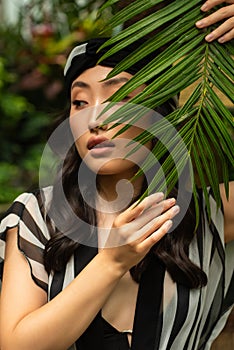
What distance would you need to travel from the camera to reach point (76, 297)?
1.67m

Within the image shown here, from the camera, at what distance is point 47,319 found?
5.57ft

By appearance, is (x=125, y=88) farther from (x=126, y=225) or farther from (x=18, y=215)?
(x=18, y=215)

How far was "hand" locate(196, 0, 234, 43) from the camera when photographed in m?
1.65

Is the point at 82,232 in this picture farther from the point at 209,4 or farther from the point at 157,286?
the point at 209,4

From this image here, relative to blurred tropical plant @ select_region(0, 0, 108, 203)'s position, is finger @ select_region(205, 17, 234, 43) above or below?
below

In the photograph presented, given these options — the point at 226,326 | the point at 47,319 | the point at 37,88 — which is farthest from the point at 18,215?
the point at 37,88

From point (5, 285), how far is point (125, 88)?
1.85 ft

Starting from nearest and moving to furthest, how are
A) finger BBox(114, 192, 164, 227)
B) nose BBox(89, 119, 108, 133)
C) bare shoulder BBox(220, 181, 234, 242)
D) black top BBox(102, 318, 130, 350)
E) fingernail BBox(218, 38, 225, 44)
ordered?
1. finger BBox(114, 192, 164, 227)
2. fingernail BBox(218, 38, 225, 44)
3. nose BBox(89, 119, 108, 133)
4. black top BBox(102, 318, 130, 350)
5. bare shoulder BBox(220, 181, 234, 242)

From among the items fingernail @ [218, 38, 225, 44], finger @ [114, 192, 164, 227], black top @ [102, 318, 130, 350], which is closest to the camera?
finger @ [114, 192, 164, 227]

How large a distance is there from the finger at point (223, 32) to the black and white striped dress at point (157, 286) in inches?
20.0

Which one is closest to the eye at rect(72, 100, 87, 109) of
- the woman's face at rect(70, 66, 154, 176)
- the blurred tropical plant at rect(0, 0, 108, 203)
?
the woman's face at rect(70, 66, 154, 176)

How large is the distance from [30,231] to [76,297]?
330 mm

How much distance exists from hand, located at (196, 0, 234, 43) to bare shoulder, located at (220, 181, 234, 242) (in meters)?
0.46

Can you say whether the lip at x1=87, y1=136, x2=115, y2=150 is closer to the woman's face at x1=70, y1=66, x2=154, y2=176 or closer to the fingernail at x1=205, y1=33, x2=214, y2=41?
the woman's face at x1=70, y1=66, x2=154, y2=176
